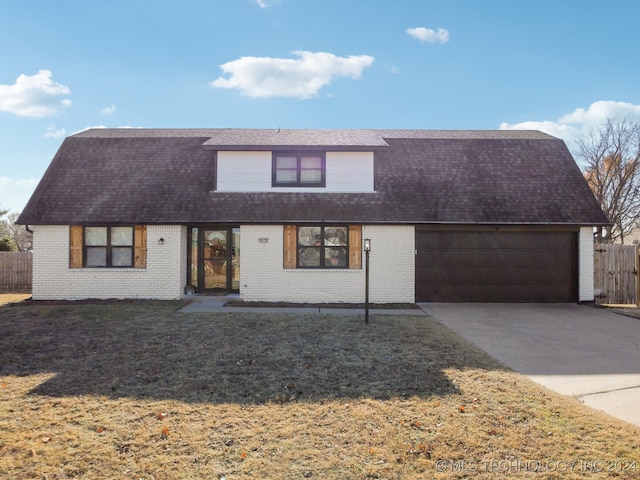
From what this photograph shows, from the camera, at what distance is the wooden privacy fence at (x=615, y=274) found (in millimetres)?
12641

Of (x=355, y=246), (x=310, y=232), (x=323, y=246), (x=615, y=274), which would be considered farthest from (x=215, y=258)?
(x=615, y=274)

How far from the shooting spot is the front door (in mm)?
12773

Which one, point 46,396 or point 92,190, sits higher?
point 92,190

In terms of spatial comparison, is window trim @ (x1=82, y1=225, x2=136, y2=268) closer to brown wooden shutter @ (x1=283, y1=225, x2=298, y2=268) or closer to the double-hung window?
the double-hung window

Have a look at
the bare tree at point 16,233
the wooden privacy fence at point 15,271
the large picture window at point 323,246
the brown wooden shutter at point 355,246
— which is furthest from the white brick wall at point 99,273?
the bare tree at point 16,233

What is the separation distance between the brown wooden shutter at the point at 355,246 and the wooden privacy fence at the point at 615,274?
7881 millimetres

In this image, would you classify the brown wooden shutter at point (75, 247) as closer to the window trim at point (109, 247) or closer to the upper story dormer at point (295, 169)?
the window trim at point (109, 247)

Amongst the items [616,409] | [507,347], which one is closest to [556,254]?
[507,347]

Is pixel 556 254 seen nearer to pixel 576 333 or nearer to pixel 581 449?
pixel 576 333

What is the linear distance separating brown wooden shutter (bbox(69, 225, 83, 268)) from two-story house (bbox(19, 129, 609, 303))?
0.03 m

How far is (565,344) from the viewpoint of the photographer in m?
7.52

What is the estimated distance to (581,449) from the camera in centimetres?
351

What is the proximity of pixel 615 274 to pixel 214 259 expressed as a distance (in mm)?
13380

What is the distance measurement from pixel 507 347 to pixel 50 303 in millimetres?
12714
